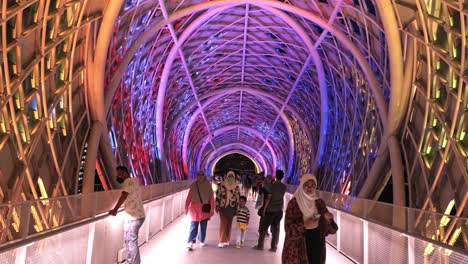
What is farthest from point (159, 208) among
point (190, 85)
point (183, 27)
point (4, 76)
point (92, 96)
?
point (190, 85)

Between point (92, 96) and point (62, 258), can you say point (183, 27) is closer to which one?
point (92, 96)

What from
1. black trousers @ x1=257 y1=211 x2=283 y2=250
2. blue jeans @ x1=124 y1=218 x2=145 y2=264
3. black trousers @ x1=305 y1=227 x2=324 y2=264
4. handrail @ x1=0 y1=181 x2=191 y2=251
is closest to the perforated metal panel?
black trousers @ x1=257 y1=211 x2=283 y2=250

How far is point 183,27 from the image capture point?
105 feet

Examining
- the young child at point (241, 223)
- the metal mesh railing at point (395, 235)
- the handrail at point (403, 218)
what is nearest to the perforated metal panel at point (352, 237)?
the metal mesh railing at point (395, 235)

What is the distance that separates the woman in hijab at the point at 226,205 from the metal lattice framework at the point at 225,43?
507 cm

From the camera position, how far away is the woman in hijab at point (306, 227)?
7531 millimetres

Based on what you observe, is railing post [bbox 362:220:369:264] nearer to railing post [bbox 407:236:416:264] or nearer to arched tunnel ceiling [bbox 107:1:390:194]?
railing post [bbox 407:236:416:264]

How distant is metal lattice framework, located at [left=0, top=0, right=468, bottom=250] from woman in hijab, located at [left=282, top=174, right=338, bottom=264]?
176 centimetres

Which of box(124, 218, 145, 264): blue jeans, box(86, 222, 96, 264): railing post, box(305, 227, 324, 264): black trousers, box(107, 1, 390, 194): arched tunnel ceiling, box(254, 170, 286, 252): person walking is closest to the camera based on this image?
box(305, 227, 324, 264): black trousers

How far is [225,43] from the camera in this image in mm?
39031

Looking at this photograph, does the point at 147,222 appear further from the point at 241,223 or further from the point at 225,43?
the point at 225,43

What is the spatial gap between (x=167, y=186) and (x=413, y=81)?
9435 millimetres

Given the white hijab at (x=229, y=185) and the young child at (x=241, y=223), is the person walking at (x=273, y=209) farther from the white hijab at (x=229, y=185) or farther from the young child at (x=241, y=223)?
the white hijab at (x=229, y=185)

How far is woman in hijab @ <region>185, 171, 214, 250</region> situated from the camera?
12.9 metres
